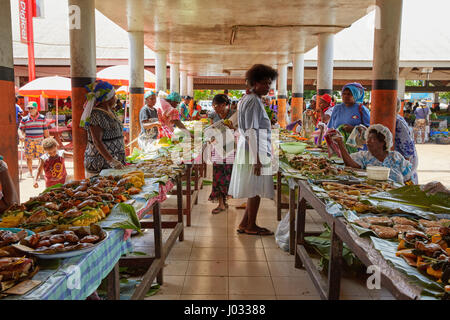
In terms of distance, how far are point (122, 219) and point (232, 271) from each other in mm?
1770

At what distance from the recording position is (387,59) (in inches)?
217

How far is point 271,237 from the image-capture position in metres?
4.64

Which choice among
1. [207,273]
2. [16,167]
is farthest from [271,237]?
[16,167]

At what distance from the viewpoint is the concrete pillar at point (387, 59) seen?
18.0ft

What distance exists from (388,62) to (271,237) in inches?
122

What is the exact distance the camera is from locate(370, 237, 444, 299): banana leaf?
4.48ft

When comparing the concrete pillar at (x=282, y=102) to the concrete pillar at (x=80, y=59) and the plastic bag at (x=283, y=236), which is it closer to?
the concrete pillar at (x=80, y=59)

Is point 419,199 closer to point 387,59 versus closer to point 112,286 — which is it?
point 112,286

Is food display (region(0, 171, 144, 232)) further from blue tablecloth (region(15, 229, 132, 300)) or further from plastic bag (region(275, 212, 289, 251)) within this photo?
plastic bag (region(275, 212, 289, 251))

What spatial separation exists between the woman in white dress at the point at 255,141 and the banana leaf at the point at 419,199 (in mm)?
1741

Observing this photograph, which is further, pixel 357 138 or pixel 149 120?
pixel 149 120

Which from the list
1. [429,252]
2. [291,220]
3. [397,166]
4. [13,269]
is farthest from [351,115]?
[13,269]

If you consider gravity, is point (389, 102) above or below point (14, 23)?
below

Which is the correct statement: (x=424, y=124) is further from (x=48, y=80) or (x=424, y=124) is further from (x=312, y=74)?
(x=48, y=80)
